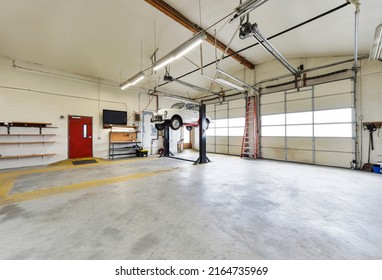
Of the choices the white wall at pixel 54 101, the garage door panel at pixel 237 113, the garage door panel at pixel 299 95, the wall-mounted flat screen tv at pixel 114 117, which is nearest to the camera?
the white wall at pixel 54 101

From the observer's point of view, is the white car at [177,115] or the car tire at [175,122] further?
the car tire at [175,122]

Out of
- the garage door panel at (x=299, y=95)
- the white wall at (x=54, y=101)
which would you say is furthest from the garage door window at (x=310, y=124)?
the white wall at (x=54, y=101)

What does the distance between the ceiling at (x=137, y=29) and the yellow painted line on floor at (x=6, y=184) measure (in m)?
4.55

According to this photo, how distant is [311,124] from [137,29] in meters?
7.85

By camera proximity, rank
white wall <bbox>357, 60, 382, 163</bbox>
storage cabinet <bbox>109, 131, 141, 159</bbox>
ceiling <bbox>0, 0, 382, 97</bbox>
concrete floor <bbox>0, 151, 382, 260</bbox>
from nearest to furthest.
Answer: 1. concrete floor <bbox>0, 151, 382, 260</bbox>
2. ceiling <bbox>0, 0, 382, 97</bbox>
3. white wall <bbox>357, 60, 382, 163</bbox>
4. storage cabinet <bbox>109, 131, 141, 159</bbox>

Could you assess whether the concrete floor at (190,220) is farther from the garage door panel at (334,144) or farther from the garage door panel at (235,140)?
the garage door panel at (235,140)

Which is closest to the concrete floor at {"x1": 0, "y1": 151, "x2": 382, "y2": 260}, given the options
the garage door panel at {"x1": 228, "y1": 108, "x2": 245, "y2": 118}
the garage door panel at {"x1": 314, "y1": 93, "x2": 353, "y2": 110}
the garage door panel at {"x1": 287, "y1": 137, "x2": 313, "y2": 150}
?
the garage door panel at {"x1": 287, "y1": 137, "x2": 313, "y2": 150}

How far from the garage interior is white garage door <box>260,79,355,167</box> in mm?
49

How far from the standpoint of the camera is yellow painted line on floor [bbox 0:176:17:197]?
11.6 feet

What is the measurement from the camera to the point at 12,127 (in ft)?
20.8

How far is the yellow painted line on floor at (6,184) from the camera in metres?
3.55

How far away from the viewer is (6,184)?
A: 13.5 feet

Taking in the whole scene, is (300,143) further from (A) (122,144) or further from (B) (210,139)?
(A) (122,144)

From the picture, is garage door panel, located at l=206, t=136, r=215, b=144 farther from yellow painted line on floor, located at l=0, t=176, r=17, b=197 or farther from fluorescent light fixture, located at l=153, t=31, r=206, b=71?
yellow painted line on floor, located at l=0, t=176, r=17, b=197
